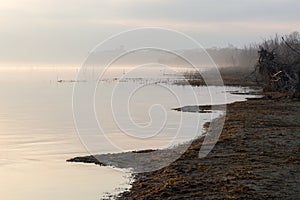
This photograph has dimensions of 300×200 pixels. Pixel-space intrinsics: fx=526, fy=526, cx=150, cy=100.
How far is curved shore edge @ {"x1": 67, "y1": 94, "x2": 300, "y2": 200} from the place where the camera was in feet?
37.4

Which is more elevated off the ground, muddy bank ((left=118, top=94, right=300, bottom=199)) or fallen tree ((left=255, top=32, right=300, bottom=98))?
fallen tree ((left=255, top=32, right=300, bottom=98))

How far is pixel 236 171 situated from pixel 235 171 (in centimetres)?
3

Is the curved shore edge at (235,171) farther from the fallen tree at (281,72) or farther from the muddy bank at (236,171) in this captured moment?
the fallen tree at (281,72)

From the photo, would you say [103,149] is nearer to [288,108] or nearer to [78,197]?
[78,197]

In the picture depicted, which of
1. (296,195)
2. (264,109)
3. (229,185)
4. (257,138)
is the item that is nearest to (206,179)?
(229,185)

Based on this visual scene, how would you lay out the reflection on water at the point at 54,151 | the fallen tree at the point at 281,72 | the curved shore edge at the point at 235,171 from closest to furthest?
the curved shore edge at the point at 235,171 < the reflection on water at the point at 54,151 < the fallen tree at the point at 281,72

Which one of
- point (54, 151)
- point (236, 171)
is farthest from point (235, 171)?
point (54, 151)

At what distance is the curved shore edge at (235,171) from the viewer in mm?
11406

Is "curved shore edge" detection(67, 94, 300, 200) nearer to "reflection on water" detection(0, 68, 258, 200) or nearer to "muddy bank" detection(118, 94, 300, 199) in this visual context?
"muddy bank" detection(118, 94, 300, 199)

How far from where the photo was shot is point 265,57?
41.4 m

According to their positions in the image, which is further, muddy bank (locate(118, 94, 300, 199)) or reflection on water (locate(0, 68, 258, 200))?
reflection on water (locate(0, 68, 258, 200))

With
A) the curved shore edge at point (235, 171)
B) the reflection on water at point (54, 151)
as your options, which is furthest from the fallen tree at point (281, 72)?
the curved shore edge at point (235, 171)

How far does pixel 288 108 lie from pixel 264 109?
149cm

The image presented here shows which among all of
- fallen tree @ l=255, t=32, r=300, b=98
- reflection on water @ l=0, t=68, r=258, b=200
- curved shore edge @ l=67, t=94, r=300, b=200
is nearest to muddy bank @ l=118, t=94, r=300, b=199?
curved shore edge @ l=67, t=94, r=300, b=200
